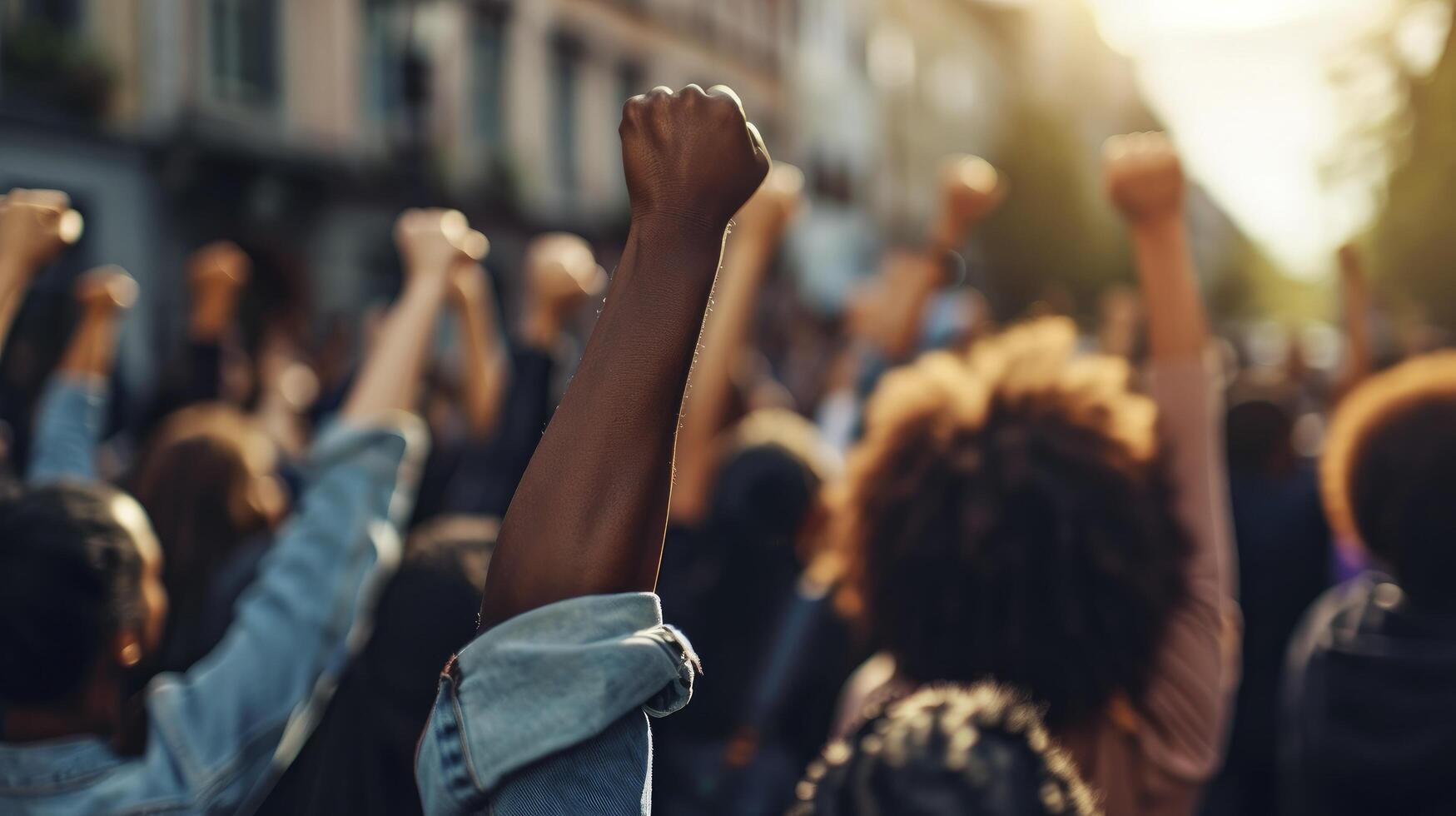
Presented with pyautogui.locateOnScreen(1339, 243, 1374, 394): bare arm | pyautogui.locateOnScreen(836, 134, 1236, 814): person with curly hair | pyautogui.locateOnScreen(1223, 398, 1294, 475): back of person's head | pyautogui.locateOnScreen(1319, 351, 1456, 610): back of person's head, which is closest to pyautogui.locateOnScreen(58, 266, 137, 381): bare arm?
pyautogui.locateOnScreen(836, 134, 1236, 814): person with curly hair

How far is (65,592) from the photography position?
5.06 feet

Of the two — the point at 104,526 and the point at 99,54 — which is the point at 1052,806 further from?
the point at 99,54

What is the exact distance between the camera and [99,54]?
12.0 meters

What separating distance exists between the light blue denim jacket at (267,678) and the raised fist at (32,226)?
51 centimetres

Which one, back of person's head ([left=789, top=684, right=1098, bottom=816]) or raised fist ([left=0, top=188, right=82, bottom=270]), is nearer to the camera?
back of person's head ([left=789, top=684, right=1098, bottom=816])

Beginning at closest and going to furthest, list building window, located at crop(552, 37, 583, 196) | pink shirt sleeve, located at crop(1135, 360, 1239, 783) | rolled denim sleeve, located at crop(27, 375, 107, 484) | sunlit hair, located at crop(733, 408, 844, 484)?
pink shirt sleeve, located at crop(1135, 360, 1239, 783), rolled denim sleeve, located at crop(27, 375, 107, 484), sunlit hair, located at crop(733, 408, 844, 484), building window, located at crop(552, 37, 583, 196)

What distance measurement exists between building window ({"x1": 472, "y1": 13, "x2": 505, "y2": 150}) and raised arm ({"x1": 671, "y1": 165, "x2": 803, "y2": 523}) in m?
16.2

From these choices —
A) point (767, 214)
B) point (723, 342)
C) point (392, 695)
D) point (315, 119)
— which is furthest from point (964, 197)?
point (315, 119)

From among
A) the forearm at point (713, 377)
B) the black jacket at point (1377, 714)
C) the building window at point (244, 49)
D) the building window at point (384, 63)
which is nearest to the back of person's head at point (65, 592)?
the forearm at point (713, 377)

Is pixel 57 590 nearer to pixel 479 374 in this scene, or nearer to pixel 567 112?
pixel 479 374

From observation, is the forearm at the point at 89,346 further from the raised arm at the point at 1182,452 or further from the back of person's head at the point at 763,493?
the raised arm at the point at 1182,452

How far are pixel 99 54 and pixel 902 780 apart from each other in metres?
13.4

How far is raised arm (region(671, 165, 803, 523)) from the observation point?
7.82 ft

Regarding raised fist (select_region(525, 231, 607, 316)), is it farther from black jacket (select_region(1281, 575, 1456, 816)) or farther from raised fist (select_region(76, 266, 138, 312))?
black jacket (select_region(1281, 575, 1456, 816))
